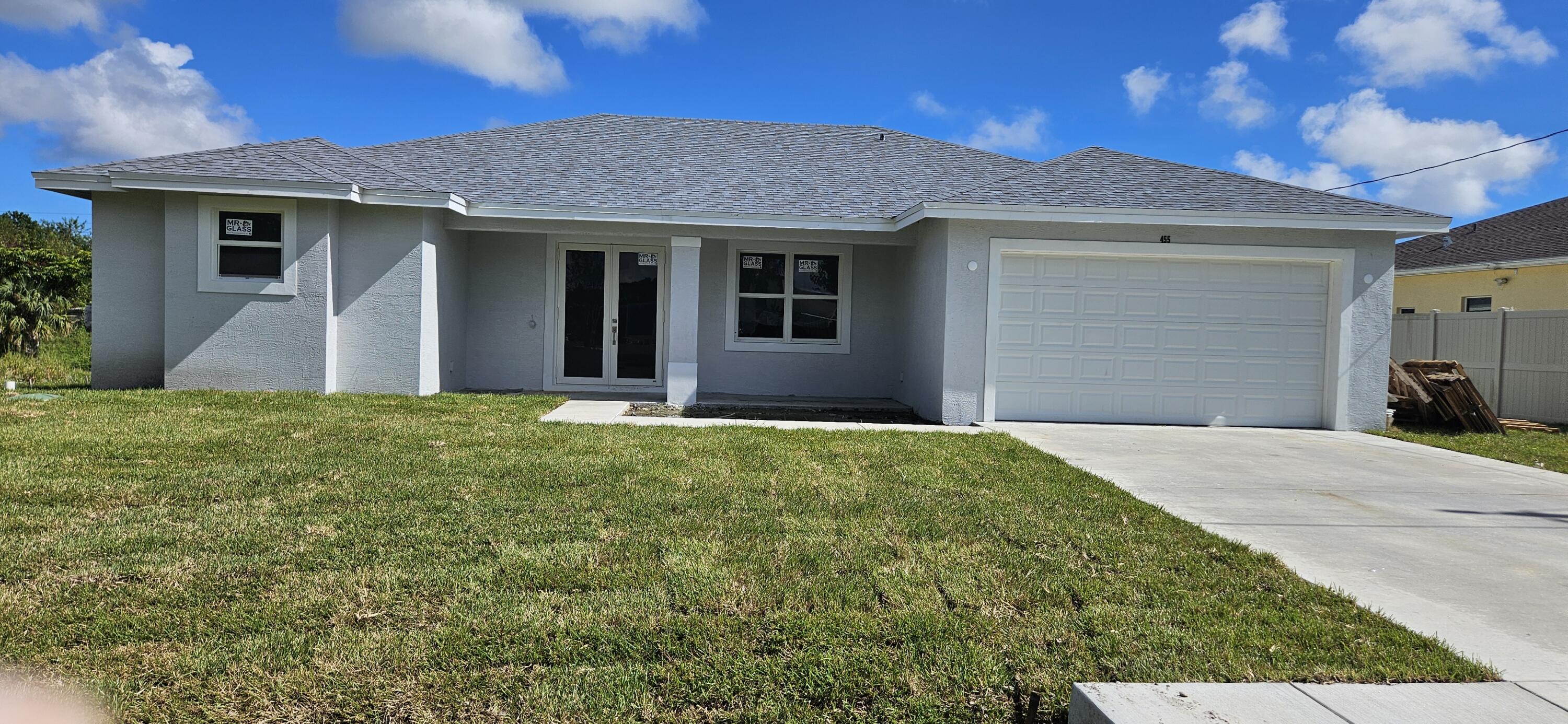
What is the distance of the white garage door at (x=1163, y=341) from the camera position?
11.9 metres

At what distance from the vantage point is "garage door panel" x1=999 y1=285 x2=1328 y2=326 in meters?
11.9

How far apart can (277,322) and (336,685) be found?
33.5 feet

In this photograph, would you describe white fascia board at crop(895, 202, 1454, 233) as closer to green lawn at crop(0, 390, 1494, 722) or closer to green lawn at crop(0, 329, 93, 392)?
green lawn at crop(0, 390, 1494, 722)

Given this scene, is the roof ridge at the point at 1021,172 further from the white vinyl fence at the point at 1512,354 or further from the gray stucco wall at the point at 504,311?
the white vinyl fence at the point at 1512,354

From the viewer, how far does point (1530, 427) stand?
1288 cm

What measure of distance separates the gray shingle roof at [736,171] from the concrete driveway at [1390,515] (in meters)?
3.16

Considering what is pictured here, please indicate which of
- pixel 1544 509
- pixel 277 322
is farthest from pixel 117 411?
pixel 1544 509

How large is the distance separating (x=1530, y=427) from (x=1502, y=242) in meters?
8.21

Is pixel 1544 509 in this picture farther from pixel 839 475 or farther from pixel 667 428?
pixel 667 428

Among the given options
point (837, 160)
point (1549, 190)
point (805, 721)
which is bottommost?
point (805, 721)

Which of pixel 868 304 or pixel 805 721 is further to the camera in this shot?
pixel 868 304

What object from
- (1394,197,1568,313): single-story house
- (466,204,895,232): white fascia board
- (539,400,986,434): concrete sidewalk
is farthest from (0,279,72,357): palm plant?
(1394,197,1568,313): single-story house

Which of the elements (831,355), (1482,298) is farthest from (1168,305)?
(1482,298)

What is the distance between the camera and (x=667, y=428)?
10000 mm
